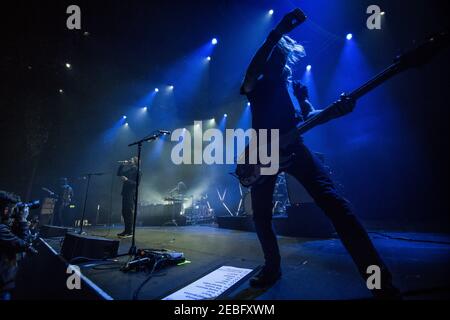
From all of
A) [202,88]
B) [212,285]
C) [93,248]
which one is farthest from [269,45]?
[202,88]

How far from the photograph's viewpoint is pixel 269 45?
1792mm

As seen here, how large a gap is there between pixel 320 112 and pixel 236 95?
448 inches

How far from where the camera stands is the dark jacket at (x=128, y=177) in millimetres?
5988

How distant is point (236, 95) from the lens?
1276 cm

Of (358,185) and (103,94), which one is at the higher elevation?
(103,94)

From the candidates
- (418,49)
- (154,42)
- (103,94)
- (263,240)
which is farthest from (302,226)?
(103,94)

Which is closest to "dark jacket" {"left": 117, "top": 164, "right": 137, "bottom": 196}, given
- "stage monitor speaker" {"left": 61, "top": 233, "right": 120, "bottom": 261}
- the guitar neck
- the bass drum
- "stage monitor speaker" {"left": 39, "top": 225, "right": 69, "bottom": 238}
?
"stage monitor speaker" {"left": 39, "top": 225, "right": 69, "bottom": 238}

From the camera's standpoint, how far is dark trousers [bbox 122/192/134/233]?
18.7ft

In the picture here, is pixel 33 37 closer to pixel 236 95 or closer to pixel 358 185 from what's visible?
pixel 236 95

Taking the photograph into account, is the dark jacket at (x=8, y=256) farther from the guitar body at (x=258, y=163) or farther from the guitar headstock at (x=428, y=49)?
the guitar headstock at (x=428, y=49)

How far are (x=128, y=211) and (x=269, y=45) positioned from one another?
5.54 meters

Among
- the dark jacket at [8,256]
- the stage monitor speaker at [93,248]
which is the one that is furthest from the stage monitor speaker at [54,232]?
the stage monitor speaker at [93,248]

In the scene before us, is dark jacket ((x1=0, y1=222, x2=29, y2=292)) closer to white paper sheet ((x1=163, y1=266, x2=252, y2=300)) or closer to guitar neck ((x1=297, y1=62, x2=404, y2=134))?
white paper sheet ((x1=163, y1=266, x2=252, y2=300))
